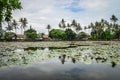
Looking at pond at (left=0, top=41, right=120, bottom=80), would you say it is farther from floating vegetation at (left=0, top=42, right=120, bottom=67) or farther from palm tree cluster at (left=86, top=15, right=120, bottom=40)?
palm tree cluster at (left=86, top=15, right=120, bottom=40)

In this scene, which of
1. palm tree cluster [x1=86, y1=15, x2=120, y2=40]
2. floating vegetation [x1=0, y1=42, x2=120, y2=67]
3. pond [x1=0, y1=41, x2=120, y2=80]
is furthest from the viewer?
palm tree cluster [x1=86, y1=15, x2=120, y2=40]

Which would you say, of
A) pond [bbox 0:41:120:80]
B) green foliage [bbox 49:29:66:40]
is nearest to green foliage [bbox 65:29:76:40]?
green foliage [bbox 49:29:66:40]

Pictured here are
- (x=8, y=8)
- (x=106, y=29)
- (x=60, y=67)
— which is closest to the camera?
(x=60, y=67)

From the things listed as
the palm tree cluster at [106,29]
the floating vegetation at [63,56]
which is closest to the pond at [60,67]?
the floating vegetation at [63,56]

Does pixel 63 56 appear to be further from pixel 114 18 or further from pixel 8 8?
pixel 114 18

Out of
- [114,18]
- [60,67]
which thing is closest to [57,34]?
[114,18]

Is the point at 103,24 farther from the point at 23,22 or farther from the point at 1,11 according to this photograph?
the point at 1,11

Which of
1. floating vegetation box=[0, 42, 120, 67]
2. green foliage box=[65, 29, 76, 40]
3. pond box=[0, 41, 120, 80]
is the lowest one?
pond box=[0, 41, 120, 80]

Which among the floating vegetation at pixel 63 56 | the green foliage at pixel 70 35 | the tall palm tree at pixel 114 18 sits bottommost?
the floating vegetation at pixel 63 56

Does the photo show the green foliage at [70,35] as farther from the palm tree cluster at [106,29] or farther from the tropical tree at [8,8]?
the tropical tree at [8,8]

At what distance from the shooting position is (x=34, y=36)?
123 meters

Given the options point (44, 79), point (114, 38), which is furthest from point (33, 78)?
point (114, 38)

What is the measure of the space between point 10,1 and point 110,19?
99264mm

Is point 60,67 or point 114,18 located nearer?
point 60,67
